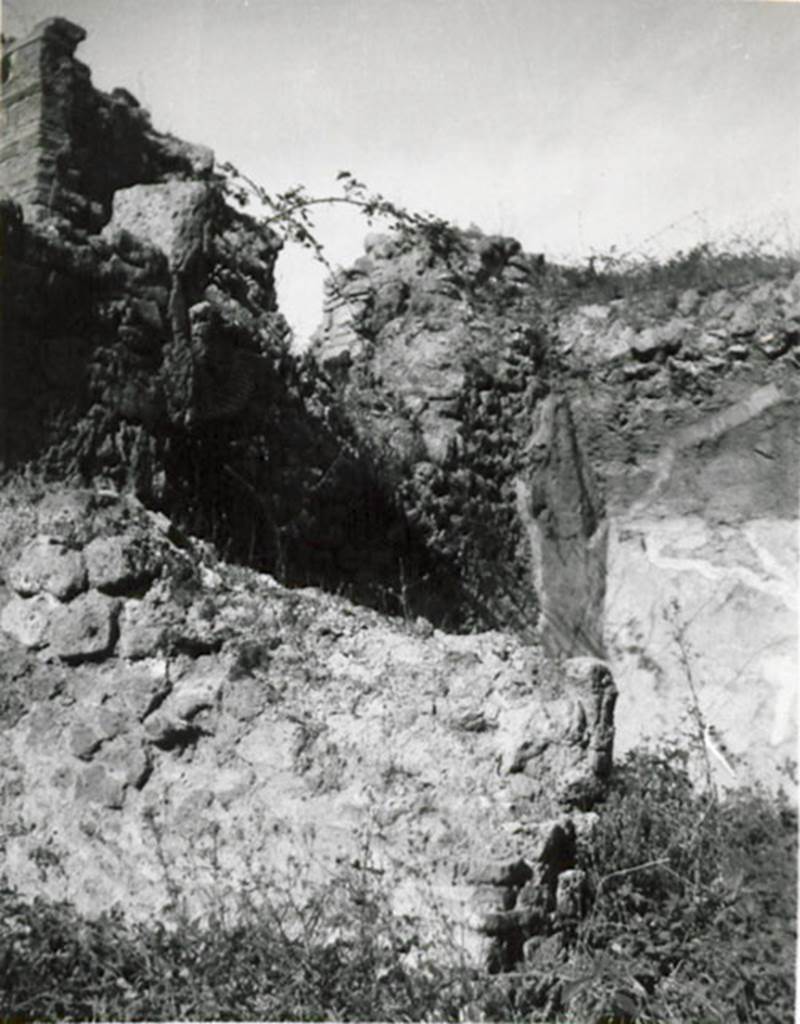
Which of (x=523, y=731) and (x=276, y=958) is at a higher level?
(x=523, y=731)

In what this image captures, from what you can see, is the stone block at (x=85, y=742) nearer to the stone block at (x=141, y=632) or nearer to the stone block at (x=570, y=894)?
the stone block at (x=141, y=632)

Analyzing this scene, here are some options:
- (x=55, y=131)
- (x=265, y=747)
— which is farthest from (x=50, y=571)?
(x=55, y=131)

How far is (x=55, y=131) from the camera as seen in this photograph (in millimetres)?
5066

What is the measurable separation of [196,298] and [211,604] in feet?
5.96

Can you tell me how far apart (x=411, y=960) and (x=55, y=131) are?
4.03 m

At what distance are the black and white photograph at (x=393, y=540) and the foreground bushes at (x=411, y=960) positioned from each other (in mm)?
13

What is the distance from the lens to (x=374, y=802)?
3393 millimetres

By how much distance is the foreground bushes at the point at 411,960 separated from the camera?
122 inches

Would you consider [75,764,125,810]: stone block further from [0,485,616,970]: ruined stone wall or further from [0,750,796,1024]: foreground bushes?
[0,750,796,1024]: foreground bushes

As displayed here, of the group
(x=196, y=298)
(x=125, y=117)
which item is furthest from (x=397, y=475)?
(x=125, y=117)

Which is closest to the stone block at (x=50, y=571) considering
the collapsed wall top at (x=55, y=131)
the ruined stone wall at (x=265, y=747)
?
the ruined stone wall at (x=265, y=747)

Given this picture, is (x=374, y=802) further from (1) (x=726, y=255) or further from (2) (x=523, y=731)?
(1) (x=726, y=255)

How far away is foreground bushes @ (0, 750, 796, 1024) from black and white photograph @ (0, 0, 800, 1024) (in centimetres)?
1

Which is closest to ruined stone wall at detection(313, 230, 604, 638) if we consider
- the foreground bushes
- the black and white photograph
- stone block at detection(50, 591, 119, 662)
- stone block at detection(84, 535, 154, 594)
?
the black and white photograph
